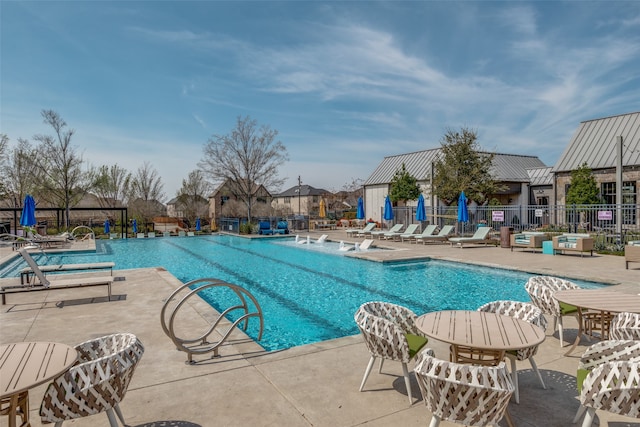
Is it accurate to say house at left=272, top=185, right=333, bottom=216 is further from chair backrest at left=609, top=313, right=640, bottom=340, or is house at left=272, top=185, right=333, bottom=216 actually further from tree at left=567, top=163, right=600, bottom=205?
chair backrest at left=609, top=313, right=640, bottom=340

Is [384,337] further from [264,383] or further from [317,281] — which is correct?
[317,281]

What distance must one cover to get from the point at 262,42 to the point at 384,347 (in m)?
14.8

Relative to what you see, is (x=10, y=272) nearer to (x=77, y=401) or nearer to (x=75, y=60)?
(x=75, y=60)

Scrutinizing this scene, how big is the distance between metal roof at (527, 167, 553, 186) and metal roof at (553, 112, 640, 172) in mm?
5688

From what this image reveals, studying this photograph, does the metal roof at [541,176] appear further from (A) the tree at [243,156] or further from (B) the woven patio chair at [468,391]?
(B) the woven patio chair at [468,391]

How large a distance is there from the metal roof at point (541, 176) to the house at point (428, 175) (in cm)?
27

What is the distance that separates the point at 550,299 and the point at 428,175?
27186 mm

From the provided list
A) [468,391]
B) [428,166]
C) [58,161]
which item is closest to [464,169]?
[428,166]

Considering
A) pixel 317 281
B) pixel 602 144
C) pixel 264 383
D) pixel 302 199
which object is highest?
pixel 602 144

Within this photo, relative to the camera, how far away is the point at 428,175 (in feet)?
102

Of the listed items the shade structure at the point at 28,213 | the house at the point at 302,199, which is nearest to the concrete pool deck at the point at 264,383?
the shade structure at the point at 28,213

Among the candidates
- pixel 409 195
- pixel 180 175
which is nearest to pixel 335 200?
pixel 180 175

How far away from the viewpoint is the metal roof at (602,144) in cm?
2283

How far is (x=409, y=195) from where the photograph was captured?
2920 cm
